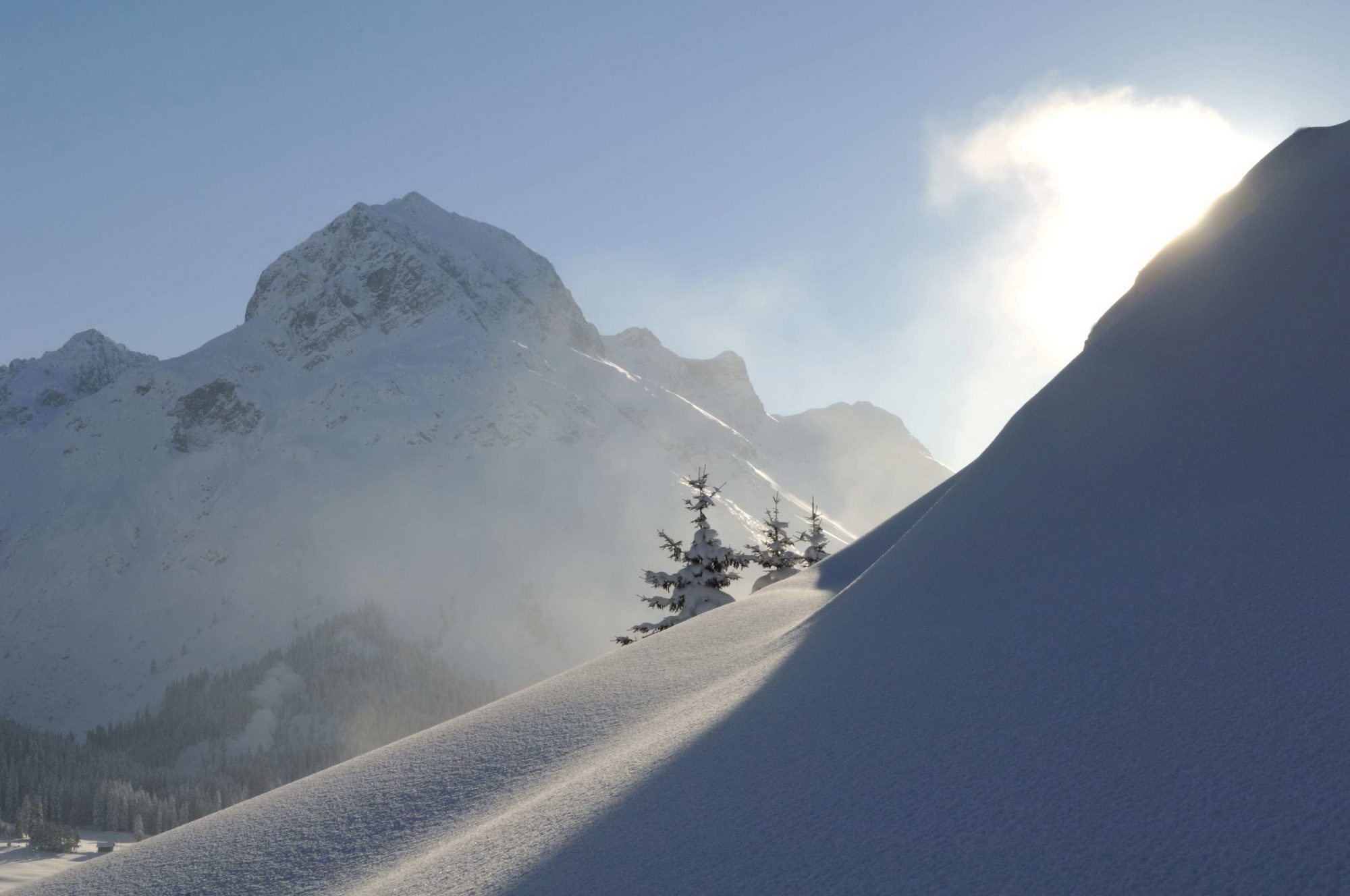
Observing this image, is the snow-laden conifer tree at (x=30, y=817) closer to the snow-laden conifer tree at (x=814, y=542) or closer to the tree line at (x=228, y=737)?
the tree line at (x=228, y=737)

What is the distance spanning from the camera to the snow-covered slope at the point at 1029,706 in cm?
429

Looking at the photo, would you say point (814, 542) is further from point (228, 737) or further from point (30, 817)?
point (228, 737)

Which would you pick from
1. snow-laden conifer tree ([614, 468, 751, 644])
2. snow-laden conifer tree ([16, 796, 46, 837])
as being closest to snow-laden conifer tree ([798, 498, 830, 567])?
snow-laden conifer tree ([614, 468, 751, 644])

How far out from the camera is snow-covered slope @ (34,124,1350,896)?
429 cm

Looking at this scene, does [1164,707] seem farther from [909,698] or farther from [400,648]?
[400,648]

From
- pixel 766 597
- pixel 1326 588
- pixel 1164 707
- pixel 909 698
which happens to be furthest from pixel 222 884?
pixel 766 597

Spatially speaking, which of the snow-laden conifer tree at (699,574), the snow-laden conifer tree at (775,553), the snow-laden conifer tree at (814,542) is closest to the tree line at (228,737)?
the snow-laden conifer tree at (814,542)

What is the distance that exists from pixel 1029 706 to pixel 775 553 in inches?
817

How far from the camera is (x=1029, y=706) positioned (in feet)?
18.9

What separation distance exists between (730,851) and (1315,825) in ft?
10.3

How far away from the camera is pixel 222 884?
7113 millimetres

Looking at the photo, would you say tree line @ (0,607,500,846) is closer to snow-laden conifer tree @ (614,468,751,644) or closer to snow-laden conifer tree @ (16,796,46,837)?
snow-laden conifer tree @ (16,796,46,837)

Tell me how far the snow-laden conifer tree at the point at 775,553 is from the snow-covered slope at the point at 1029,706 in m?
12.9

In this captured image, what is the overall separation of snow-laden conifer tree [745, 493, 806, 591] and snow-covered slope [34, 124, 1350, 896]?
12.9 metres
